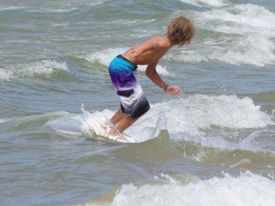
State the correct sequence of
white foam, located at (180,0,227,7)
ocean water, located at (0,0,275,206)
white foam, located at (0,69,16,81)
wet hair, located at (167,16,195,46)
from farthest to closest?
white foam, located at (180,0,227,7)
white foam, located at (0,69,16,81)
wet hair, located at (167,16,195,46)
ocean water, located at (0,0,275,206)

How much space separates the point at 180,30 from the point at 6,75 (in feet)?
23.8

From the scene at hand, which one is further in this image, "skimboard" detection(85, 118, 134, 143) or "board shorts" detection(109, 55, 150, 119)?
"skimboard" detection(85, 118, 134, 143)

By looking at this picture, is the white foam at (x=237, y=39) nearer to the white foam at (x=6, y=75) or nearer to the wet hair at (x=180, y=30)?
the white foam at (x=6, y=75)

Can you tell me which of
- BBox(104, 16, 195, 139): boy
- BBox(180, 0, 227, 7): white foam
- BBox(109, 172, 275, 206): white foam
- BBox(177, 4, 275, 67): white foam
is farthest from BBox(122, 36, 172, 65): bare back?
BBox(180, 0, 227, 7): white foam

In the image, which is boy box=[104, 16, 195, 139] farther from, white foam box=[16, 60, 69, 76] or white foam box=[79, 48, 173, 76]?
white foam box=[79, 48, 173, 76]

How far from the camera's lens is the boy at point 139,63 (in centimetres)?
791

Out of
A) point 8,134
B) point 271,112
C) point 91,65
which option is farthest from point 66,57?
point 8,134

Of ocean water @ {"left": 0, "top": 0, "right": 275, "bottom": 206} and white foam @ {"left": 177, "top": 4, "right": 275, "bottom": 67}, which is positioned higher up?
ocean water @ {"left": 0, "top": 0, "right": 275, "bottom": 206}

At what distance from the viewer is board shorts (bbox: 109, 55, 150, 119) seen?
816cm

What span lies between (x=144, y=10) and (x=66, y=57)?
1271 centimetres

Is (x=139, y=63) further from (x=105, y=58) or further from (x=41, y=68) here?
(x=105, y=58)

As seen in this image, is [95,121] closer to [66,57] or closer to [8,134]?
[8,134]

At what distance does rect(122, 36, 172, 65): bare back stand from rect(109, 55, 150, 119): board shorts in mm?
74

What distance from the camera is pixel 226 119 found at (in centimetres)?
1117
